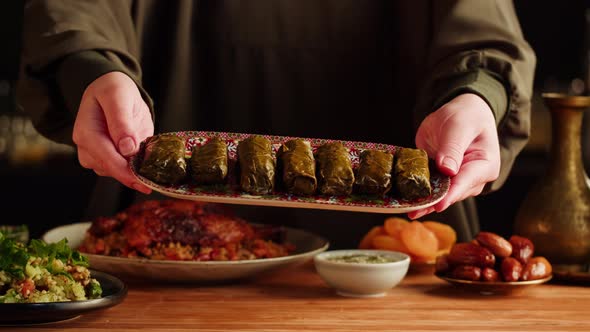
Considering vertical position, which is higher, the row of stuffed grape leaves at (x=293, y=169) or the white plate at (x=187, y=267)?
the row of stuffed grape leaves at (x=293, y=169)

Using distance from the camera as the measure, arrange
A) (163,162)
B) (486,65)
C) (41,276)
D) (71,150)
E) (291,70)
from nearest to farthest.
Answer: (41,276)
(163,162)
(486,65)
(291,70)
(71,150)

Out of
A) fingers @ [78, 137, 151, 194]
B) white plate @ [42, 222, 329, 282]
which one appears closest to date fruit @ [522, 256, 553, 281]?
white plate @ [42, 222, 329, 282]

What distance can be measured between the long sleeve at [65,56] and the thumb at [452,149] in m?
0.73

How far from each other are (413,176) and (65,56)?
0.98 m

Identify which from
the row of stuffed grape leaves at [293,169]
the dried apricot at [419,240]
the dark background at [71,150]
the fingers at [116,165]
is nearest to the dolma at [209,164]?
the row of stuffed grape leaves at [293,169]

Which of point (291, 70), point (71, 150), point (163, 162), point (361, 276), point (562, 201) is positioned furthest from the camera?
point (71, 150)

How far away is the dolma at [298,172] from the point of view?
1.82 meters

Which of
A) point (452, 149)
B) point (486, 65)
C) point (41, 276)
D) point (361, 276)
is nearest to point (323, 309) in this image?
point (361, 276)

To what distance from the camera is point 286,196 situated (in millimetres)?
1818

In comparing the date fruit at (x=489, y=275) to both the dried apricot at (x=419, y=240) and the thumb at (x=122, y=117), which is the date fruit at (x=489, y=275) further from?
the thumb at (x=122, y=117)

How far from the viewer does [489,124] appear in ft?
6.61

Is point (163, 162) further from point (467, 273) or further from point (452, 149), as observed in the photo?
point (467, 273)

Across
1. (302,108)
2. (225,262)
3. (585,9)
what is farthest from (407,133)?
(585,9)

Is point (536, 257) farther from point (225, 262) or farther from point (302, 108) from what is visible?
point (302, 108)
